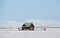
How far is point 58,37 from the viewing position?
214 inches

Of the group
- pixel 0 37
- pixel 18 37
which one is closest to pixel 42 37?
pixel 18 37

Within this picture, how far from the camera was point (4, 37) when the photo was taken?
5.43 metres

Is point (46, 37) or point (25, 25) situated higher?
point (25, 25)

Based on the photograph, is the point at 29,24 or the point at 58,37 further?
the point at 29,24

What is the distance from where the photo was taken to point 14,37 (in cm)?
546

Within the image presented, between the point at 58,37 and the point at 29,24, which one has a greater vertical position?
the point at 29,24

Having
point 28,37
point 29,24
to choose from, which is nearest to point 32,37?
point 28,37

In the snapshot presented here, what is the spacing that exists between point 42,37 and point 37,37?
0.69ft

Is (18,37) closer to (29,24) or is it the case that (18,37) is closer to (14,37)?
(14,37)

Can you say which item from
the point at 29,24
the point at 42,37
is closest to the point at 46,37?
the point at 42,37

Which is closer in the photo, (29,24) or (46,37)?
(46,37)

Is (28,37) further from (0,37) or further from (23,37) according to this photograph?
(0,37)

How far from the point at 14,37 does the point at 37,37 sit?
95 centimetres

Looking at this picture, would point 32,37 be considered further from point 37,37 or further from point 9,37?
point 9,37
